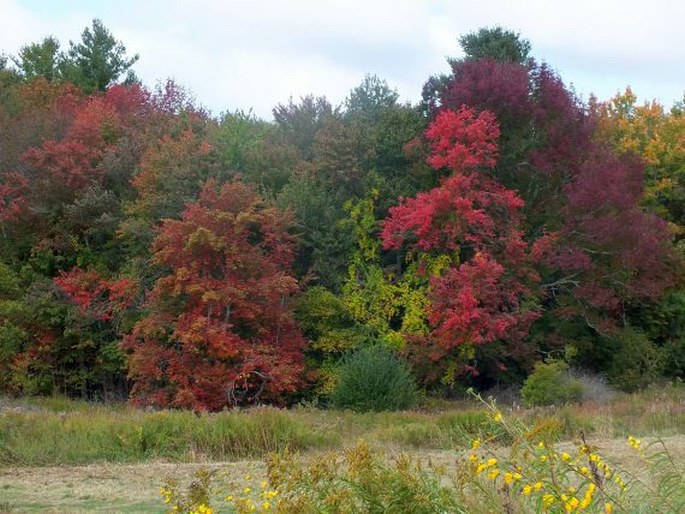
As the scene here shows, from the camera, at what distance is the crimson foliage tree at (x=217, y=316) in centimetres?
2906

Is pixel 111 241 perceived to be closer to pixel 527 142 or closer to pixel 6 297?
pixel 6 297

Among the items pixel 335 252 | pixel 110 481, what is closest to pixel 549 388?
pixel 335 252

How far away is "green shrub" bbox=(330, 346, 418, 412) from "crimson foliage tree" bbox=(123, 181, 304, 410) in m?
1.98

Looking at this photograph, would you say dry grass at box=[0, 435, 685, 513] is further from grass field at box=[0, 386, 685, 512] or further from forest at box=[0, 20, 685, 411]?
forest at box=[0, 20, 685, 411]

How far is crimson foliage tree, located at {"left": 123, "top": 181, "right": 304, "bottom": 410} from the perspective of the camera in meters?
29.1

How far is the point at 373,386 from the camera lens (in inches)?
1104

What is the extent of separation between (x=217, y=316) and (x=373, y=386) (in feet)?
18.8

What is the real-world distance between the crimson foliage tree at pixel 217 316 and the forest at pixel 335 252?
8 centimetres

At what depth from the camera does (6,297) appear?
117ft

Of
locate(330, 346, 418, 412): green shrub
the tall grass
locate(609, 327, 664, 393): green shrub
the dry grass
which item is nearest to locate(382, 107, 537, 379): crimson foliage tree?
locate(330, 346, 418, 412): green shrub

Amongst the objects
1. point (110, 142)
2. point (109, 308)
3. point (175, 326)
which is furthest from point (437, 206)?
point (110, 142)

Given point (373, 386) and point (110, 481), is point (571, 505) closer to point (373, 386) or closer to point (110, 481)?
point (110, 481)

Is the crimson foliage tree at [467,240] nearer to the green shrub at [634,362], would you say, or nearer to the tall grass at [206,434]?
the green shrub at [634,362]

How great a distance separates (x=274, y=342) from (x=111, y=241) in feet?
29.0
